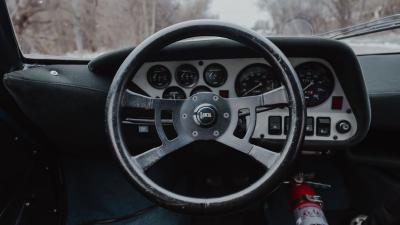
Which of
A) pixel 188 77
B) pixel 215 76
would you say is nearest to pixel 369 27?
pixel 215 76

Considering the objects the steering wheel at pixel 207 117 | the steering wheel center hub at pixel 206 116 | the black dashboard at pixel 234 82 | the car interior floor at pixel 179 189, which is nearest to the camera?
the steering wheel at pixel 207 117

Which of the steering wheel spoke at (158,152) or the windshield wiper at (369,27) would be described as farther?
the windshield wiper at (369,27)

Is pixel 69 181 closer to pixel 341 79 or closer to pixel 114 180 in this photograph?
pixel 114 180

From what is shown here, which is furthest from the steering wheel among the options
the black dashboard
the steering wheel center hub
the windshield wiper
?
the windshield wiper

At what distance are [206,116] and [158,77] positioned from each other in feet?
1.58

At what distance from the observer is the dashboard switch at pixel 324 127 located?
1.80 metres

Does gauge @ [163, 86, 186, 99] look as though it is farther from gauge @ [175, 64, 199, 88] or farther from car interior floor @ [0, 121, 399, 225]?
car interior floor @ [0, 121, 399, 225]

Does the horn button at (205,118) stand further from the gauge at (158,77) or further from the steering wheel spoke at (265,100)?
the gauge at (158,77)

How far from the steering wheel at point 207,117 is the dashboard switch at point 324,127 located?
19.2 inches

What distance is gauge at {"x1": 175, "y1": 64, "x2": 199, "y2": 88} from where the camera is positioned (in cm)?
179

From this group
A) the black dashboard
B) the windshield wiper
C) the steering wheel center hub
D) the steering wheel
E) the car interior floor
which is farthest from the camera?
the car interior floor

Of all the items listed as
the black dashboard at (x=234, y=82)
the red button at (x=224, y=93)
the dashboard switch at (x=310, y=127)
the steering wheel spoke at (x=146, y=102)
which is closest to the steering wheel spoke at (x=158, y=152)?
the steering wheel spoke at (x=146, y=102)

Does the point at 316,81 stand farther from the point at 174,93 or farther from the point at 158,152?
the point at 158,152

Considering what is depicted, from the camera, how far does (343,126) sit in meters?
1.79
